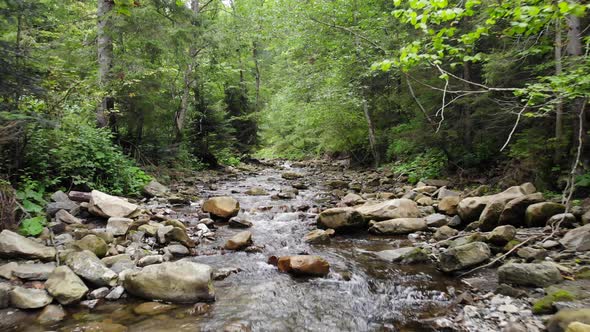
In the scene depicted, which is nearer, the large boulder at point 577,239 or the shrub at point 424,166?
the large boulder at point 577,239

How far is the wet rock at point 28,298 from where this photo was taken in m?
3.95

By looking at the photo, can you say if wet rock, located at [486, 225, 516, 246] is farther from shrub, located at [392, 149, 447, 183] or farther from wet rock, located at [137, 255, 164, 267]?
shrub, located at [392, 149, 447, 183]

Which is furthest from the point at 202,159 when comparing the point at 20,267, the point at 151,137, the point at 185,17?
the point at 20,267

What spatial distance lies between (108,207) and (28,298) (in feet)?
11.0

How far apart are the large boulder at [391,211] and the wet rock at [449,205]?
62cm

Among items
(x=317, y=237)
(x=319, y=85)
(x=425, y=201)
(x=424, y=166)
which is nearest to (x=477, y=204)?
(x=425, y=201)

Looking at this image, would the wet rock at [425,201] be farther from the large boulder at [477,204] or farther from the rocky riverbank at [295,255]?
the large boulder at [477,204]

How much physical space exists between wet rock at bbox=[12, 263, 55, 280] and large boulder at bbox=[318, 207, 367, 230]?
5.04 metres

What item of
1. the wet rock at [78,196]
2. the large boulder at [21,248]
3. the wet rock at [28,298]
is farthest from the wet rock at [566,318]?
the wet rock at [78,196]

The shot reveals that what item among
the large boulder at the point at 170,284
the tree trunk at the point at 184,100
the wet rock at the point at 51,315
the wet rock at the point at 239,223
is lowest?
the wet rock at the point at 239,223

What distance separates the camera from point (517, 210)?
21.3 ft

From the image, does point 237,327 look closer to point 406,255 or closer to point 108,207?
point 406,255

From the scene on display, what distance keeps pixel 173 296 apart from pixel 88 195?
15.6ft

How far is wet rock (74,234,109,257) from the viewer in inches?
207
